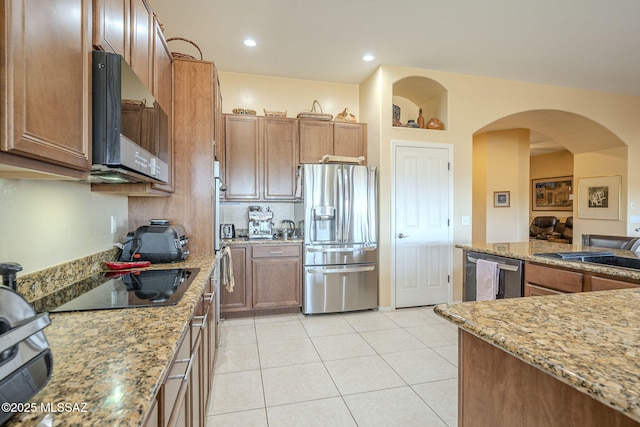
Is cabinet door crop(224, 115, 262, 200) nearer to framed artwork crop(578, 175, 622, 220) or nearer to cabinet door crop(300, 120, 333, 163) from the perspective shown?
cabinet door crop(300, 120, 333, 163)

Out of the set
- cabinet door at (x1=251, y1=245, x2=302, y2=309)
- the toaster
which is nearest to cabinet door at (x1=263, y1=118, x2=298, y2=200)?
cabinet door at (x1=251, y1=245, x2=302, y2=309)

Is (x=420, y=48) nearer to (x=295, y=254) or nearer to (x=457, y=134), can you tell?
(x=457, y=134)

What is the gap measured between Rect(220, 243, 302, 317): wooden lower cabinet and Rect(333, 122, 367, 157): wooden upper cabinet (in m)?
1.42

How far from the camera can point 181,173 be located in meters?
2.43

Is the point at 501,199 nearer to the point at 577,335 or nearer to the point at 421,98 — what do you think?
the point at 421,98

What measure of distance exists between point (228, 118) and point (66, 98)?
9.48 feet

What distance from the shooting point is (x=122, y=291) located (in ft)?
4.52

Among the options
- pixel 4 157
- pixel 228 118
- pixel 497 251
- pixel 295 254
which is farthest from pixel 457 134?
pixel 4 157

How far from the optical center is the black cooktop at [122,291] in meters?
1.18

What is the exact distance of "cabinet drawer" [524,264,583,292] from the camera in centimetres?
Result: 196

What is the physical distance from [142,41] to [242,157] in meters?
2.09

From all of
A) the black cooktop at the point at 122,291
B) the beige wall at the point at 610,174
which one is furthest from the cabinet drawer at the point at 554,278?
the beige wall at the point at 610,174

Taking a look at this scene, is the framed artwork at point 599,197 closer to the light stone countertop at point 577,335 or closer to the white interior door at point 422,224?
the white interior door at point 422,224

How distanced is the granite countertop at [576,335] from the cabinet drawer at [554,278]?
79 cm
